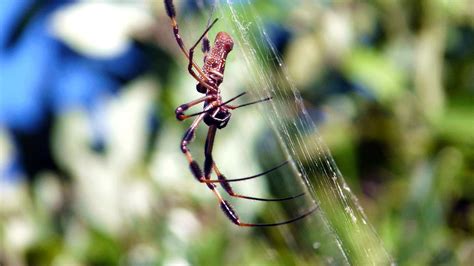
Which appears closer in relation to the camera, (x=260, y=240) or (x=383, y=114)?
(x=260, y=240)

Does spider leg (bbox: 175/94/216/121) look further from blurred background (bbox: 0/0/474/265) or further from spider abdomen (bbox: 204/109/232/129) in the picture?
blurred background (bbox: 0/0/474/265)

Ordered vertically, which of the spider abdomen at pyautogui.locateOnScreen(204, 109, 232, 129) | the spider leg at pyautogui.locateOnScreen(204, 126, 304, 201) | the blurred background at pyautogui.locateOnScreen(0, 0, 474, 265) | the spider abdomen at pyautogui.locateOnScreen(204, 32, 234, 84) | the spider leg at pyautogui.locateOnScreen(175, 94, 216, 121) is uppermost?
the spider abdomen at pyautogui.locateOnScreen(204, 32, 234, 84)

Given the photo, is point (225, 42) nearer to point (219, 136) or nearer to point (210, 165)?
point (210, 165)

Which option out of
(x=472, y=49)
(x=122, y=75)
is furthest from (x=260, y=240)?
(x=122, y=75)

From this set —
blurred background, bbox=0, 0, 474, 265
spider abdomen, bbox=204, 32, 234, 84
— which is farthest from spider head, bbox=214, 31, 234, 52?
blurred background, bbox=0, 0, 474, 265

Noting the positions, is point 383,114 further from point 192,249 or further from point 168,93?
point 192,249

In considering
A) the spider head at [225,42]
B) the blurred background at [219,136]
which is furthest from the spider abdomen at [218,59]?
the blurred background at [219,136]
